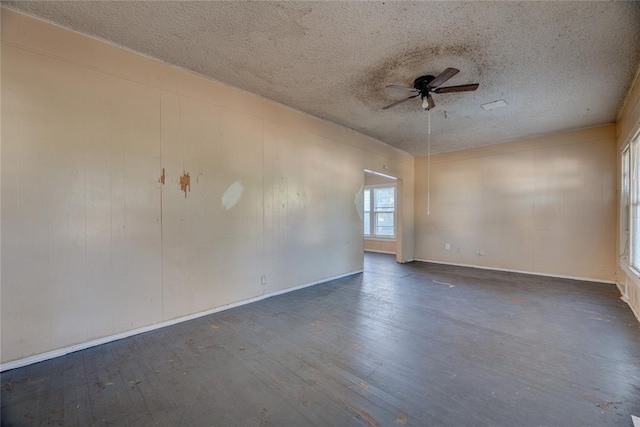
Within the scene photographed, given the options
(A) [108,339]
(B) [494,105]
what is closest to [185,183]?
(A) [108,339]

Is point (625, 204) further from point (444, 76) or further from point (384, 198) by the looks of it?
point (384, 198)

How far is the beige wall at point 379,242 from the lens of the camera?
8.38m

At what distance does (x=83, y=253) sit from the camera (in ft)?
8.16

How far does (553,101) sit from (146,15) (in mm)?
4974

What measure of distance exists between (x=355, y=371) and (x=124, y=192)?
268cm

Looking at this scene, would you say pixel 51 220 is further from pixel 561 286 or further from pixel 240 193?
pixel 561 286

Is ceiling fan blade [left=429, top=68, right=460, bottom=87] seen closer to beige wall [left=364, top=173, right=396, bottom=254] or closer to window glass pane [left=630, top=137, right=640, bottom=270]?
window glass pane [left=630, top=137, right=640, bottom=270]

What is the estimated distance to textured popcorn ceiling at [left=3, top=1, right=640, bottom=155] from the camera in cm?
220

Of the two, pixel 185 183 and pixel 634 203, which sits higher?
pixel 185 183

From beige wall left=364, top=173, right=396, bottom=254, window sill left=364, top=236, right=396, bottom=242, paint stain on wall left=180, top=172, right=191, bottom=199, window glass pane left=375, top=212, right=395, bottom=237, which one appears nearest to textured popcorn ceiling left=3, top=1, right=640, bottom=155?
paint stain on wall left=180, top=172, right=191, bottom=199

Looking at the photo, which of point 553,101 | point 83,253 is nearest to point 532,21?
point 553,101

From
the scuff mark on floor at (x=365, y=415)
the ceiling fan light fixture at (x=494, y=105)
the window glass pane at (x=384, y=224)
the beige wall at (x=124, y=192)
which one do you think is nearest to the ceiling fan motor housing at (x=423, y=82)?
the ceiling fan light fixture at (x=494, y=105)

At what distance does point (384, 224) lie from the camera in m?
8.62

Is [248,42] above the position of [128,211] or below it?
above
